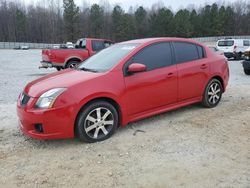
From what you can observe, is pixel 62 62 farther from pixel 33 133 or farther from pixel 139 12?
pixel 139 12

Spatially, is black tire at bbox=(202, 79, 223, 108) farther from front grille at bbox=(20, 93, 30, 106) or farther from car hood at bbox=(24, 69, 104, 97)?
front grille at bbox=(20, 93, 30, 106)

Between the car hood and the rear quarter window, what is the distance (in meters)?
1.80

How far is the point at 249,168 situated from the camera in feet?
11.8

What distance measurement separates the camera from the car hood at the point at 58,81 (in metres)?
4.38

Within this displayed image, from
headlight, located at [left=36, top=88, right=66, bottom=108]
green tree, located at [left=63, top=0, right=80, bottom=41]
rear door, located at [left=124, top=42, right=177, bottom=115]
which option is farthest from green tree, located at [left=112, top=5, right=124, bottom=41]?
headlight, located at [left=36, top=88, right=66, bottom=108]

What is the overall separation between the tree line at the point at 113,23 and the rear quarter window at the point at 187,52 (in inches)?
2931

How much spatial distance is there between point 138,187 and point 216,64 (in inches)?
154

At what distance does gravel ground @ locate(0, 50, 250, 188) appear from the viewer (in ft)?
11.1

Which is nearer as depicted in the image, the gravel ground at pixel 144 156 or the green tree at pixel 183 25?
the gravel ground at pixel 144 156

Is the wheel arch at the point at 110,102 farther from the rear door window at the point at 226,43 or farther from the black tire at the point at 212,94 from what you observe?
the rear door window at the point at 226,43

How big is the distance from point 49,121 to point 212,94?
3641 millimetres

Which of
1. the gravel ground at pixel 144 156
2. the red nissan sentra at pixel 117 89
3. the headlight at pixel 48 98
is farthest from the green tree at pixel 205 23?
the headlight at pixel 48 98

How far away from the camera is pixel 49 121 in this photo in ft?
13.6

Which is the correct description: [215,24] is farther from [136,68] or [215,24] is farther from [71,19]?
[136,68]
